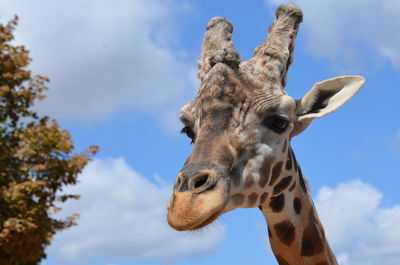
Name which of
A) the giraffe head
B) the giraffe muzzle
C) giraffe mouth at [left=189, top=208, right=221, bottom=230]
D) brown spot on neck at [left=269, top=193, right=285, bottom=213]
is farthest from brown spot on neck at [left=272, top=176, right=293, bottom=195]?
giraffe mouth at [left=189, top=208, right=221, bottom=230]

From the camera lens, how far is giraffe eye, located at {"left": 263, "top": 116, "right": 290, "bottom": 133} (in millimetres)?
5152

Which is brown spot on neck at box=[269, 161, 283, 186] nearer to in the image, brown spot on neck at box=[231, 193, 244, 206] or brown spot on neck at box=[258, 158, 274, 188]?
brown spot on neck at box=[258, 158, 274, 188]

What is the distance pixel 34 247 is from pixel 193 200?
55.0ft

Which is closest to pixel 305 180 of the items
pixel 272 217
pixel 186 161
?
pixel 272 217

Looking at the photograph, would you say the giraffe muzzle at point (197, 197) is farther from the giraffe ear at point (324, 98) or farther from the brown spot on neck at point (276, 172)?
the giraffe ear at point (324, 98)

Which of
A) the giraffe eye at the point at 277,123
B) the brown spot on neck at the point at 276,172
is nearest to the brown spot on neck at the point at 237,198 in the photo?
the brown spot on neck at the point at 276,172

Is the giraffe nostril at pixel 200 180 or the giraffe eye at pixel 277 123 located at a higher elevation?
the giraffe eye at pixel 277 123

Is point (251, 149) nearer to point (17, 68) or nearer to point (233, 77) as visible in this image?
point (233, 77)

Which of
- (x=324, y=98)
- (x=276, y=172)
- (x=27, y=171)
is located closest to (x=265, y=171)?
(x=276, y=172)

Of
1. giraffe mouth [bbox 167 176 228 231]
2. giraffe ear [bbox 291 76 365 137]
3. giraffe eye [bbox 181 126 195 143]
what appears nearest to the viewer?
giraffe mouth [bbox 167 176 228 231]

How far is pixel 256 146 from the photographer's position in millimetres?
5016

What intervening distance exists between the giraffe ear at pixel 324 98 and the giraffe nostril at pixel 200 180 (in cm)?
138

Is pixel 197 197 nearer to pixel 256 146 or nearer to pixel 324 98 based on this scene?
pixel 256 146

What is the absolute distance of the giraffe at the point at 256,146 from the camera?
176 inches
